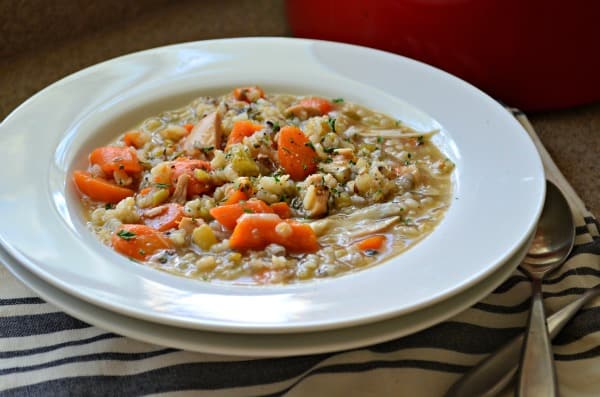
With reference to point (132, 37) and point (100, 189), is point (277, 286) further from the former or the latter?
point (132, 37)

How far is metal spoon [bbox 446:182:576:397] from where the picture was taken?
1.83 m

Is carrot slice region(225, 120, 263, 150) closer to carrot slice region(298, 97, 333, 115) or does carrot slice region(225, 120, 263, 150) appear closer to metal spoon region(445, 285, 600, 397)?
carrot slice region(298, 97, 333, 115)

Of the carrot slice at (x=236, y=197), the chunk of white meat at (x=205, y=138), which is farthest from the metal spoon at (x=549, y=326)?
the chunk of white meat at (x=205, y=138)

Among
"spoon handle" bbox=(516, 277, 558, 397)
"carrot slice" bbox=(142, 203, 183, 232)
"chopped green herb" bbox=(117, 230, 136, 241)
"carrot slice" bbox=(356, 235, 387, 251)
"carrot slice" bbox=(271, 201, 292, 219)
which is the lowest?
"spoon handle" bbox=(516, 277, 558, 397)

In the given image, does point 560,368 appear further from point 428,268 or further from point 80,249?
point 80,249

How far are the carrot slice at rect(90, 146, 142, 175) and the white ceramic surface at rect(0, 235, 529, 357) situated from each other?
0.67 m

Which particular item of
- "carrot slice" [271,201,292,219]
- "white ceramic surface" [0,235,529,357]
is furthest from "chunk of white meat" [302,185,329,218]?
"white ceramic surface" [0,235,529,357]

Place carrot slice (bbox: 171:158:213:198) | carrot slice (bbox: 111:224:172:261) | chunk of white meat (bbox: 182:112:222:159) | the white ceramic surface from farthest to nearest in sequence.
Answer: chunk of white meat (bbox: 182:112:222:159), carrot slice (bbox: 171:158:213:198), carrot slice (bbox: 111:224:172:261), the white ceramic surface

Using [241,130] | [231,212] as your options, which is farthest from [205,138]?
[231,212]

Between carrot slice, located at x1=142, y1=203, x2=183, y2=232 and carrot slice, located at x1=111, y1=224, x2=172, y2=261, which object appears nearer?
carrot slice, located at x1=111, y1=224, x2=172, y2=261

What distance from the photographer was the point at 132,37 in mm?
4012

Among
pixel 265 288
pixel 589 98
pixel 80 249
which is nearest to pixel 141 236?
pixel 80 249

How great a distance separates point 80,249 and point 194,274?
309 mm

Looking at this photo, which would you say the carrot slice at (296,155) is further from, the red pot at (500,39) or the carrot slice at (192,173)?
the red pot at (500,39)
